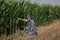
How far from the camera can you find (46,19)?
344 inches

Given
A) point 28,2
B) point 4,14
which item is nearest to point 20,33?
point 4,14

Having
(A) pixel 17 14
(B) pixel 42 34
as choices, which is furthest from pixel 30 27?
(A) pixel 17 14

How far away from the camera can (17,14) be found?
7629mm

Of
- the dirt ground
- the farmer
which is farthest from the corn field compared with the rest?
the farmer

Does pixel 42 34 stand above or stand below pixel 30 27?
below

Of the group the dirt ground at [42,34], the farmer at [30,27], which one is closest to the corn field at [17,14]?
the dirt ground at [42,34]

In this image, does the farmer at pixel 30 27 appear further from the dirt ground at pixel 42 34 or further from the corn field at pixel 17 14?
the corn field at pixel 17 14

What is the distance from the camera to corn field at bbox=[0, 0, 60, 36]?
736cm

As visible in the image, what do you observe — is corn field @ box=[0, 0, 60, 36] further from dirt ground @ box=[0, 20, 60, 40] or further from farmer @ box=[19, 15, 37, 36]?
farmer @ box=[19, 15, 37, 36]

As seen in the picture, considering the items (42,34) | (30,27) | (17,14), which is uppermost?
(17,14)

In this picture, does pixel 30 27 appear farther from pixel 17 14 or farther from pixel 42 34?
pixel 17 14

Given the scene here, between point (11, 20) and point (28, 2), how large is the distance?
107cm

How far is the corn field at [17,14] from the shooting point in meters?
7.36

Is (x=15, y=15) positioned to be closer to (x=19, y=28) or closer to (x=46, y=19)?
(x=19, y=28)
